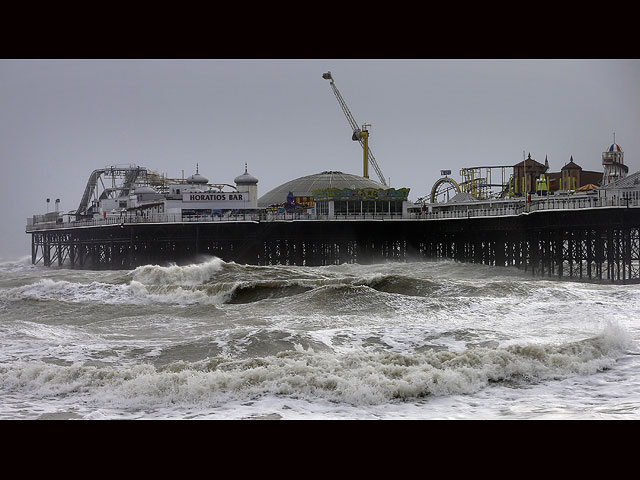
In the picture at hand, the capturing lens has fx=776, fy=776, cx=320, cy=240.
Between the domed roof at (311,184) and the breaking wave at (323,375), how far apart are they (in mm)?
85028

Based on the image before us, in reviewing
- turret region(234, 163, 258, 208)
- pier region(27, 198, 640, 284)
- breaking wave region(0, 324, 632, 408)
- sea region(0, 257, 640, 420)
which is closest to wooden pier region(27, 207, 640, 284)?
pier region(27, 198, 640, 284)

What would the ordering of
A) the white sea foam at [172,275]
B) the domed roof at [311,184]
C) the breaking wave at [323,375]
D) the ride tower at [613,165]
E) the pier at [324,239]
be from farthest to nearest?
the domed roof at [311,184] < the ride tower at [613,165] < the pier at [324,239] < the white sea foam at [172,275] < the breaking wave at [323,375]

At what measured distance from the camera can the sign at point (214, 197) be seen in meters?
75.8

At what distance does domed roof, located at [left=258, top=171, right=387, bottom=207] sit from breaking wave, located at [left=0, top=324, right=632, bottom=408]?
85.0 m

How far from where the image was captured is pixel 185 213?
237ft

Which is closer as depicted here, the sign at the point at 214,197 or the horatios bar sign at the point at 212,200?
the horatios bar sign at the point at 212,200

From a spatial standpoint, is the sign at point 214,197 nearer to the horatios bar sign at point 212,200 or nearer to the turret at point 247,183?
the horatios bar sign at point 212,200

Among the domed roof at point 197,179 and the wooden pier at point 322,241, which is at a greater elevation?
the domed roof at point 197,179

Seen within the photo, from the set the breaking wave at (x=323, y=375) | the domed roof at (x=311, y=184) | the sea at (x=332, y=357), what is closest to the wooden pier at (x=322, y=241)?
the domed roof at (x=311, y=184)

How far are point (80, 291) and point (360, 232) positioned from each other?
3807 cm

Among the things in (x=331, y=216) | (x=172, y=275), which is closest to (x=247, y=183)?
(x=331, y=216)
